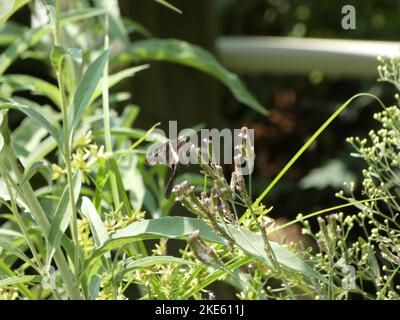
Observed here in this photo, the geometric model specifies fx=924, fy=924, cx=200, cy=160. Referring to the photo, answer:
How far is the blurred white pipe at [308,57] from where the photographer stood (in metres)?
2.24

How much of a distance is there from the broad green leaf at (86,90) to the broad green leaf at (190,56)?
420mm

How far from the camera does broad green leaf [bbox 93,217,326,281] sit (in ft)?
2.24

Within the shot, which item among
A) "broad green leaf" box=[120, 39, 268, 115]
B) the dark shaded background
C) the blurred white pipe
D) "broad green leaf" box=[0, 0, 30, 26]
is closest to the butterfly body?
"broad green leaf" box=[0, 0, 30, 26]

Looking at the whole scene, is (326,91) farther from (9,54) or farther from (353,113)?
(9,54)

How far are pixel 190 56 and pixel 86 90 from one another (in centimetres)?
54

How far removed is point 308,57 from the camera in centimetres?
235

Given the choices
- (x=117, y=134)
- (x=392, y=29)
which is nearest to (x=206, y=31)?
(x=392, y=29)

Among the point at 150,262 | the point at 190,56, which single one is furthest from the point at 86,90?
the point at 190,56

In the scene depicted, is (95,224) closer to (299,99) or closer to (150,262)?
→ (150,262)

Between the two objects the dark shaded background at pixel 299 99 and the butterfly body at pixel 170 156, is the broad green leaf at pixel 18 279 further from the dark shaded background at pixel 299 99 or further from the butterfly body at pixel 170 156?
the dark shaded background at pixel 299 99

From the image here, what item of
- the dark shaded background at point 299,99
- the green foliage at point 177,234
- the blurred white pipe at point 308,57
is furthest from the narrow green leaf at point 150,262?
the dark shaded background at point 299,99

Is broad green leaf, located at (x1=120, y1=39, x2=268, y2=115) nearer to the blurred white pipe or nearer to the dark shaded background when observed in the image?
the blurred white pipe

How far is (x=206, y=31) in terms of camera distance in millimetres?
2607

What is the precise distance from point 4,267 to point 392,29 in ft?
A: 9.97
